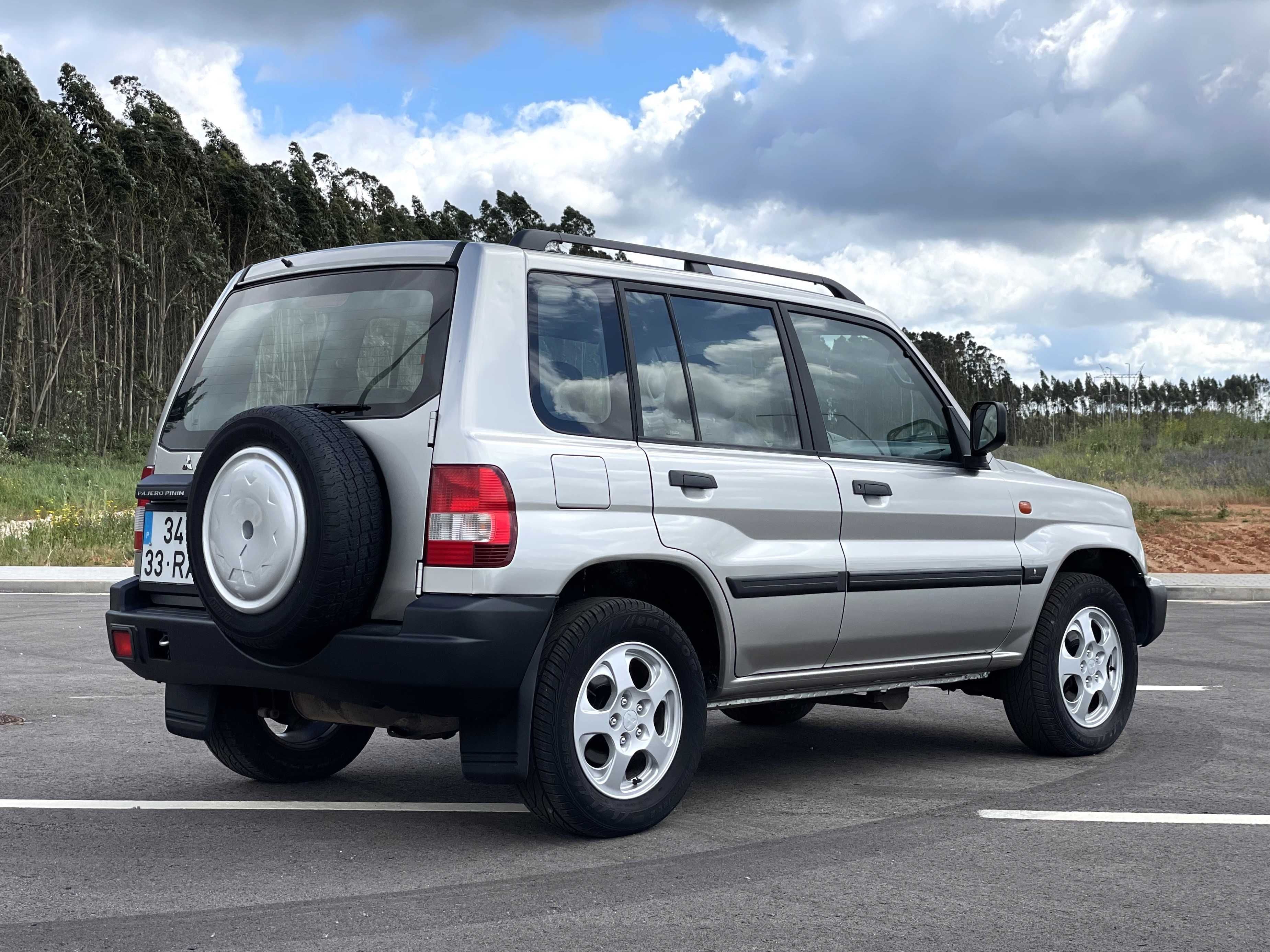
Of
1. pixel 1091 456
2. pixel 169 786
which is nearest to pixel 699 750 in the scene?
pixel 169 786

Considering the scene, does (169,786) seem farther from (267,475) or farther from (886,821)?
(886,821)

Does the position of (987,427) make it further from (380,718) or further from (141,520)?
(141,520)

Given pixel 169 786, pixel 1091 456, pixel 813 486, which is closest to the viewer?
pixel 813 486

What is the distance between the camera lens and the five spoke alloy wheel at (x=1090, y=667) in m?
6.84

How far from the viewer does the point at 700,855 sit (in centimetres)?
485

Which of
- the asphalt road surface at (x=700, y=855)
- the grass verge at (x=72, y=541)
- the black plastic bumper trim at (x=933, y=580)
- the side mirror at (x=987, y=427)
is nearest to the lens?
the asphalt road surface at (x=700, y=855)

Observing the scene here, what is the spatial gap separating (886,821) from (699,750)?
782 millimetres

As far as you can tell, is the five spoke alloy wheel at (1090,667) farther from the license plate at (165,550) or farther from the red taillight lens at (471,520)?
the license plate at (165,550)

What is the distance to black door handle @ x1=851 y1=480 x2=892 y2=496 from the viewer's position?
19.2 feet

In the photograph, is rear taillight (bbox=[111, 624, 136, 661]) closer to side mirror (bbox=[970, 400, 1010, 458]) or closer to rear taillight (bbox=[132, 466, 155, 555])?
rear taillight (bbox=[132, 466, 155, 555])

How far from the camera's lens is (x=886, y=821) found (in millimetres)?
5402

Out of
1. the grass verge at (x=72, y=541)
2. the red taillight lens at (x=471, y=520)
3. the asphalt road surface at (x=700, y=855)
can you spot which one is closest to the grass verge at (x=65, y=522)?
the grass verge at (x=72, y=541)

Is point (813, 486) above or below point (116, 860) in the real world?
above

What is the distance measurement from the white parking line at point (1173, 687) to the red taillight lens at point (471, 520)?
19.0 feet
